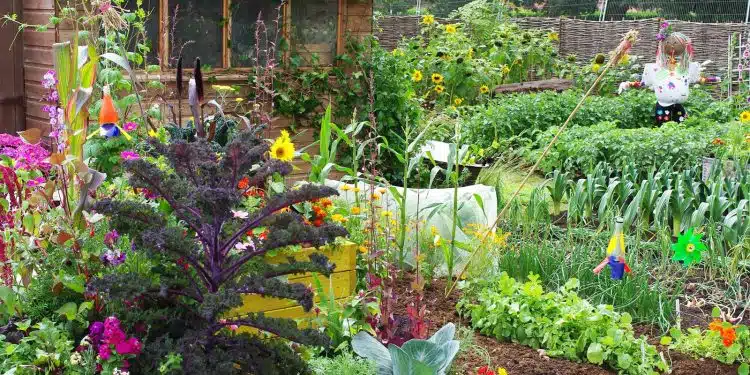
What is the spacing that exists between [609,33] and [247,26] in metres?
11.0

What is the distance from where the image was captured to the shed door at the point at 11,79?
247 inches

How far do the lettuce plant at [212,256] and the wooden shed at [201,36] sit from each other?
3.24 meters

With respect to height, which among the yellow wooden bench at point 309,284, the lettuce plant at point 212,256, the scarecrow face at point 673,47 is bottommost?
the yellow wooden bench at point 309,284

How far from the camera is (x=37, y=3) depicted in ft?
20.0

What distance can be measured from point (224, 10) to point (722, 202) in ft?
12.4

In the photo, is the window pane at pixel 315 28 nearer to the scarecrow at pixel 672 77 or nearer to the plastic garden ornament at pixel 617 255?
the plastic garden ornament at pixel 617 255

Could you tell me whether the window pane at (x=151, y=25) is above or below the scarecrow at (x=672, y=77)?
above

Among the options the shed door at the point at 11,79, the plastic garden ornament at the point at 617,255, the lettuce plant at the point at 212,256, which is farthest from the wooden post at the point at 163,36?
the lettuce plant at the point at 212,256

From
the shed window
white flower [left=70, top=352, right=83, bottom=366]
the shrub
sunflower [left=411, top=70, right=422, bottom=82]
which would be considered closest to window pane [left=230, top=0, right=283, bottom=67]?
the shed window

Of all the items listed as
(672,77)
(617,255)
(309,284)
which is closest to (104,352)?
(309,284)

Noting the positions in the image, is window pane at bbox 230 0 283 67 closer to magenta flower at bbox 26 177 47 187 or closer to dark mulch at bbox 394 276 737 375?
dark mulch at bbox 394 276 737 375

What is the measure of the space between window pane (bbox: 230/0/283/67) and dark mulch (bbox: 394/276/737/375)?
324cm

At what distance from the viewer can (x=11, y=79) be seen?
21.0ft

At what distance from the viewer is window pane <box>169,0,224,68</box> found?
6.54 metres
